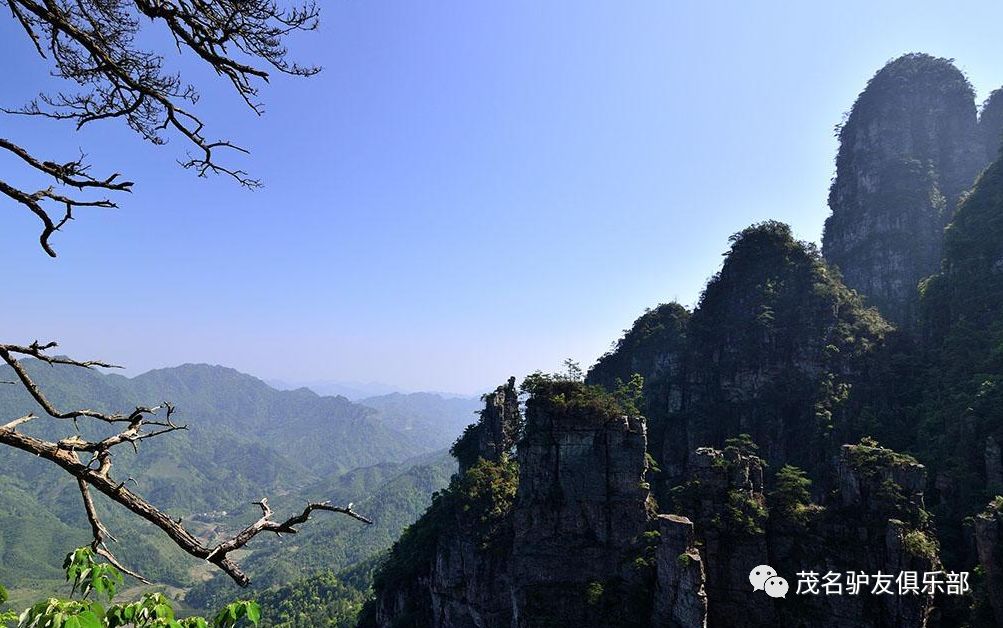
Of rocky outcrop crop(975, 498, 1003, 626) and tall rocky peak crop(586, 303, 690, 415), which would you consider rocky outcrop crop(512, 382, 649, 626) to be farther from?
tall rocky peak crop(586, 303, 690, 415)

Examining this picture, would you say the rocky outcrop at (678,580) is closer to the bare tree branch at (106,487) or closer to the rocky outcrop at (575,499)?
the rocky outcrop at (575,499)

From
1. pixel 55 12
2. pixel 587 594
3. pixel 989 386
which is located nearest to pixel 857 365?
pixel 989 386

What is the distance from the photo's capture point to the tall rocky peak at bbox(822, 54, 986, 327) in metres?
65.5

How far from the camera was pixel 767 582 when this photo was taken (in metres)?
23.1

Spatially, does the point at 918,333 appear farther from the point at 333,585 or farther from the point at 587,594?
the point at 333,585

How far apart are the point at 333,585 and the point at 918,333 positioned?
11112 cm

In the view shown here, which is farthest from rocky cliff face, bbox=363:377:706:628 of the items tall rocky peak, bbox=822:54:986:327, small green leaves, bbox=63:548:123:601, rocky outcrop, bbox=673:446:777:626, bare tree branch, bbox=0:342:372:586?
tall rocky peak, bbox=822:54:986:327

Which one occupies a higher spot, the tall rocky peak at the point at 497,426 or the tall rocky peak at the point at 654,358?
the tall rocky peak at the point at 654,358

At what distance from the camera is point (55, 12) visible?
16.5 ft

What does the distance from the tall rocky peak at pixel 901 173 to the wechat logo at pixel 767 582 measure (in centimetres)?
5524

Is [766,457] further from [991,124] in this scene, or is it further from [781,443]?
[991,124]

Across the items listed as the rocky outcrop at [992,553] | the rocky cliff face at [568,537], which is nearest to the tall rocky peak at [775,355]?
the rocky cliff face at [568,537]

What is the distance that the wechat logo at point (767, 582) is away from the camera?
23000mm

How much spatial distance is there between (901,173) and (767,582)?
7112cm
